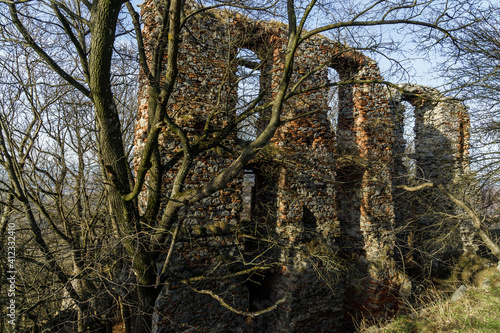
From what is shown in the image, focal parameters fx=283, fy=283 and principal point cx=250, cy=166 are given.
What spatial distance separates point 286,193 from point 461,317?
12.0 feet

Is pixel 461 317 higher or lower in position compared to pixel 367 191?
lower

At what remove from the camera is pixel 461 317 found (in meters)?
4.62

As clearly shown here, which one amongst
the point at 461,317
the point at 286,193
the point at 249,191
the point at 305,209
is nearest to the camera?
the point at 461,317

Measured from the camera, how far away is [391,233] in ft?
24.5

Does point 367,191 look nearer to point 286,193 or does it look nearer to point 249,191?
point 286,193

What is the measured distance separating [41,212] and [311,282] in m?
5.77

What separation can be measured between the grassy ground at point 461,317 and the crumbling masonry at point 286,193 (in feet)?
4.87

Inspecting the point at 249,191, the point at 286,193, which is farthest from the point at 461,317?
the point at 249,191

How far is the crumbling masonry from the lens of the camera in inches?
207

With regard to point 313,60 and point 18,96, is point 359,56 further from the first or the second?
point 18,96

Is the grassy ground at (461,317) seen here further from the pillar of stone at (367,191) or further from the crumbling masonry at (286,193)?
the pillar of stone at (367,191)

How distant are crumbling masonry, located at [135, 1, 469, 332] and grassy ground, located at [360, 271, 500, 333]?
4.87ft

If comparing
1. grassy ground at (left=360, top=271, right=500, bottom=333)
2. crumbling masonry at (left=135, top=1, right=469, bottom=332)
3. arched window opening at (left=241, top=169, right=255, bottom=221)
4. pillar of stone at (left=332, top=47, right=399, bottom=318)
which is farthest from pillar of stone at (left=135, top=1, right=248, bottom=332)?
pillar of stone at (left=332, top=47, right=399, bottom=318)

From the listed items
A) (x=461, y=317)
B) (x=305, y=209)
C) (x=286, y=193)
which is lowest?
(x=461, y=317)
